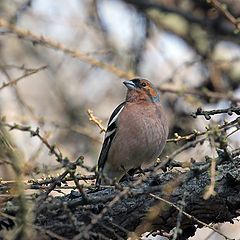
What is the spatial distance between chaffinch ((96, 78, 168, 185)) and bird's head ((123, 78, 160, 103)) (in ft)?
0.19

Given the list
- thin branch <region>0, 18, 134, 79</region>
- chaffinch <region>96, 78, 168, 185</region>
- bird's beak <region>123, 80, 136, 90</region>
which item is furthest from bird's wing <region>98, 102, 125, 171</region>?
thin branch <region>0, 18, 134, 79</region>

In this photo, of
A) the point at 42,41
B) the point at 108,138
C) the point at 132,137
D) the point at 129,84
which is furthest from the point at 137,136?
the point at 42,41

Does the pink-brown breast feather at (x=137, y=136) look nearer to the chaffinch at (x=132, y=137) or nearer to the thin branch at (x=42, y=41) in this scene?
the chaffinch at (x=132, y=137)

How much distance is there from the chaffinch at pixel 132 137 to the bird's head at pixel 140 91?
6cm

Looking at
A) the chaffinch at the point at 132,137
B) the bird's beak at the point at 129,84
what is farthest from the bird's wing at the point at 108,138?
the bird's beak at the point at 129,84

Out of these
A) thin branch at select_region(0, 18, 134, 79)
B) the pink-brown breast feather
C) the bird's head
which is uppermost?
the bird's head

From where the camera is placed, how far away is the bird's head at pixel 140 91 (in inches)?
304

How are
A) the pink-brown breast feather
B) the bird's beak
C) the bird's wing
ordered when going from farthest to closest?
the bird's beak
the bird's wing
the pink-brown breast feather

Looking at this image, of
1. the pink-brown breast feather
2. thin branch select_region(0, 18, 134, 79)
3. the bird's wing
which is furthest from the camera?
the bird's wing

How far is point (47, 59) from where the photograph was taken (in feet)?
36.1

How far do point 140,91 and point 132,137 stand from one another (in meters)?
0.81

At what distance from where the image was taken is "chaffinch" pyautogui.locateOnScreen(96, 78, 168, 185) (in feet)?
23.0

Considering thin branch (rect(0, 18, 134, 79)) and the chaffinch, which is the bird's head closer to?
the chaffinch

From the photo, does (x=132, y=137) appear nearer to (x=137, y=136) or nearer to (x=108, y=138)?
(x=137, y=136)
